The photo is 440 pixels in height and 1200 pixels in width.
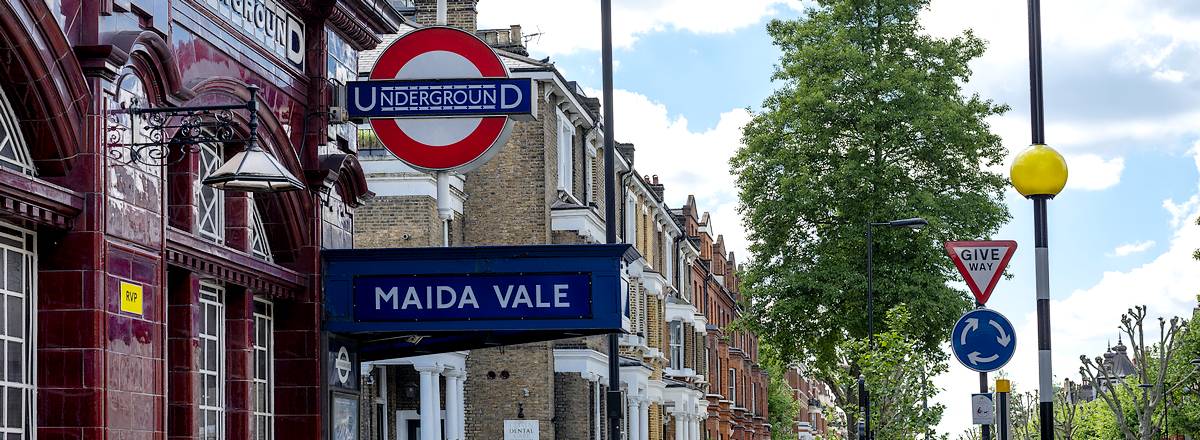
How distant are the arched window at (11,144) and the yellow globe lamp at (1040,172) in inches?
262

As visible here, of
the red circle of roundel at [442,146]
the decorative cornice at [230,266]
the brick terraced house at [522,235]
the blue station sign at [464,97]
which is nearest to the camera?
the decorative cornice at [230,266]

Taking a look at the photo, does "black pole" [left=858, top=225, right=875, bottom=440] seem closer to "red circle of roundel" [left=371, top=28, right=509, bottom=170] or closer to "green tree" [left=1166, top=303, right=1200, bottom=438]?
"green tree" [left=1166, top=303, right=1200, bottom=438]

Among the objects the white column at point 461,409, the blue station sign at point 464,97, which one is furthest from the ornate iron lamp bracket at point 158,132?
the white column at point 461,409

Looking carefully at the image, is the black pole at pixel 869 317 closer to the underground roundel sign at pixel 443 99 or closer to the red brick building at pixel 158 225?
the red brick building at pixel 158 225

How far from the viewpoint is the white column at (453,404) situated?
32250mm

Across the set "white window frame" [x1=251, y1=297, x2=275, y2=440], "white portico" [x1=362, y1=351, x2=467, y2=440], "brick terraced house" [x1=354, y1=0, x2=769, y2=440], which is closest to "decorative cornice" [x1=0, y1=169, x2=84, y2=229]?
"white window frame" [x1=251, y1=297, x2=275, y2=440]

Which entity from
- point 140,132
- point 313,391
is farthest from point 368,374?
point 140,132

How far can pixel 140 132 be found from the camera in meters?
10.5

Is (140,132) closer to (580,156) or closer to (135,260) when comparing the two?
(135,260)

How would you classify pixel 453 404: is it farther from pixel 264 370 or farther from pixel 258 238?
pixel 258 238

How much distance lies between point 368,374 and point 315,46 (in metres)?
15.9

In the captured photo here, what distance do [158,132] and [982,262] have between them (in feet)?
24.8

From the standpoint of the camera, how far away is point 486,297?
13.3m

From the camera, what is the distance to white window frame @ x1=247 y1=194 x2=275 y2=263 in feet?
42.3
